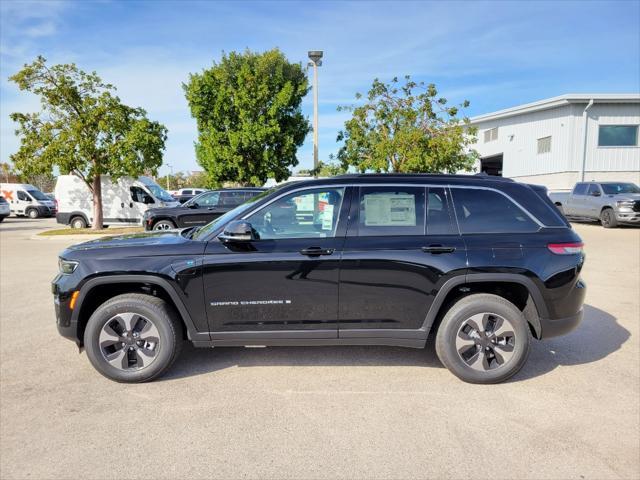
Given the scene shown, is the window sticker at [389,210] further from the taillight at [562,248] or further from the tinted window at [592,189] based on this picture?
the tinted window at [592,189]

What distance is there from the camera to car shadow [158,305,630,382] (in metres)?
3.99

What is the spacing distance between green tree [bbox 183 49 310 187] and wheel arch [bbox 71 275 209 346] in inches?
823

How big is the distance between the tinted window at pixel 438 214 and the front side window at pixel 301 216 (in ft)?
2.55

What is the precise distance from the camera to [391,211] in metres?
3.72

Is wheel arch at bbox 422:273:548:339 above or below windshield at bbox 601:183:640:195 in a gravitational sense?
below

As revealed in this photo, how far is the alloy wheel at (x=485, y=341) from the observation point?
3607mm

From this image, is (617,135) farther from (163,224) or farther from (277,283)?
(277,283)

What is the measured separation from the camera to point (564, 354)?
168 inches

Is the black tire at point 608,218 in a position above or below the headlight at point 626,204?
below

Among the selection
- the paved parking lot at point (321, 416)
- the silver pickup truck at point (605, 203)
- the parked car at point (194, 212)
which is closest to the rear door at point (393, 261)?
the paved parking lot at point (321, 416)

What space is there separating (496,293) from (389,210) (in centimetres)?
122

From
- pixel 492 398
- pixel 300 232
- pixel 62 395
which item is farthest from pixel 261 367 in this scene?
pixel 492 398

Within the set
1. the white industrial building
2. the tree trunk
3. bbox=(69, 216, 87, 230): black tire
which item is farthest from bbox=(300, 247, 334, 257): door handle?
the white industrial building

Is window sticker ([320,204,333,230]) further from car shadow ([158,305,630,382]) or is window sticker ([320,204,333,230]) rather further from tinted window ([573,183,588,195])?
tinted window ([573,183,588,195])
